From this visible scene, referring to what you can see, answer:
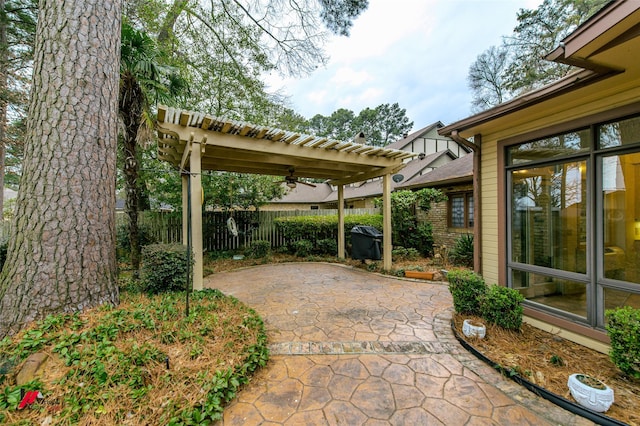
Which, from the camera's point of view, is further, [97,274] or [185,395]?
[97,274]

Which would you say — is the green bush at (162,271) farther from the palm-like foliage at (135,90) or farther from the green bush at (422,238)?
the green bush at (422,238)

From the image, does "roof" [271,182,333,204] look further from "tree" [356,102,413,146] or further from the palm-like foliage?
the palm-like foliage

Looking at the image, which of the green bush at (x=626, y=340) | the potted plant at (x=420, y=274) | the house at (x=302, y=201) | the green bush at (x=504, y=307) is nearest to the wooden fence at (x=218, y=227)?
the potted plant at (x=420, y=274)

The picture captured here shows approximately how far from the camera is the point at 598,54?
205 centimetres

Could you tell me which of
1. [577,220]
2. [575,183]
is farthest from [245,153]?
[577,220]

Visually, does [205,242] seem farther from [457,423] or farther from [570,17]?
[570,17]

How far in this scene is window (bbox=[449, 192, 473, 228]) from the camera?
748cm

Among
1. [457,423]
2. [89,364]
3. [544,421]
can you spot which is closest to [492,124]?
[544,421]

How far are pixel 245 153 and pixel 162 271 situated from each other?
255 centimetres

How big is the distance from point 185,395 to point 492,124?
185 inches

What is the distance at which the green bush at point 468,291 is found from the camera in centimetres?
310

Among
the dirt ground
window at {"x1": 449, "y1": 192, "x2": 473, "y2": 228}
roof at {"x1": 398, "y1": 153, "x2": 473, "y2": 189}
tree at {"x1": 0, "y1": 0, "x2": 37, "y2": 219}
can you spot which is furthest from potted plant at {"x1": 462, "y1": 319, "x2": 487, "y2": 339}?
tree at {"x1": 0, "y1": 0, "x2": 37, "y2": 219}

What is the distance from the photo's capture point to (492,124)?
3502mm

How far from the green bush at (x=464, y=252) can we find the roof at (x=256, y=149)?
2.80m
